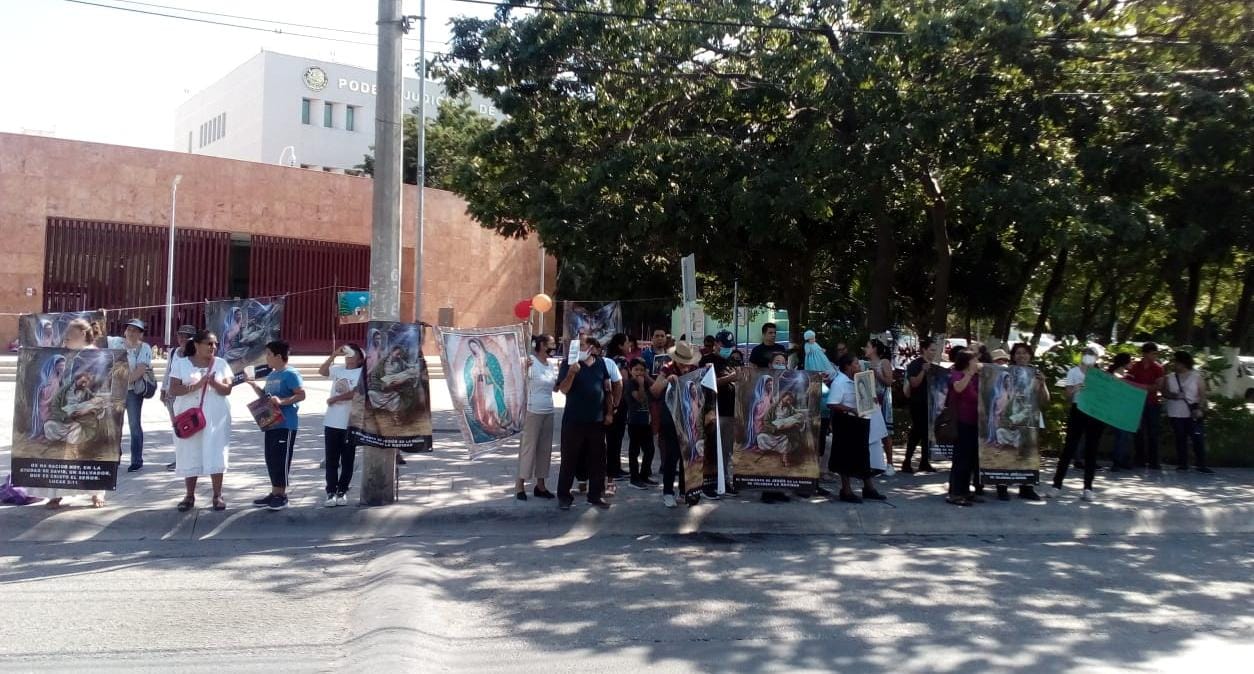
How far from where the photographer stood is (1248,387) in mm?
27016

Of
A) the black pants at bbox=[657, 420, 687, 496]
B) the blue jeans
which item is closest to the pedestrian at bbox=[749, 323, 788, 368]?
the black pants at bbox=[657, 420, 687, 496]

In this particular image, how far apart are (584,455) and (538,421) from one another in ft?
1.91

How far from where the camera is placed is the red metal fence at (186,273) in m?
30.8

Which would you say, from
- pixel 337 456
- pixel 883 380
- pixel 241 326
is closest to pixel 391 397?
pixel 337 456

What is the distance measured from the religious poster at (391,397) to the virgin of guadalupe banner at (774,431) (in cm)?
306

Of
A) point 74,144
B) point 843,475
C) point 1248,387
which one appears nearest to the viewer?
point 843,475

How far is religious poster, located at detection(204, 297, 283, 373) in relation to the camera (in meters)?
13.1

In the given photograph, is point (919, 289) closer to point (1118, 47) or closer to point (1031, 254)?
point (1031, 254)

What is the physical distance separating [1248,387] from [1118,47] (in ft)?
57.6

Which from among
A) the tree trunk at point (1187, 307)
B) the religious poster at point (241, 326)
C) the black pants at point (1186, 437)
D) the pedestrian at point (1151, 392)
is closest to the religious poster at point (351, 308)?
the religious poster at point (241, 326)

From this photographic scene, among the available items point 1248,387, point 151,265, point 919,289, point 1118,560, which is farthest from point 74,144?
point 1248,387

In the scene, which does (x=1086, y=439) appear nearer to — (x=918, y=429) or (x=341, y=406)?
(x=918, y=429)

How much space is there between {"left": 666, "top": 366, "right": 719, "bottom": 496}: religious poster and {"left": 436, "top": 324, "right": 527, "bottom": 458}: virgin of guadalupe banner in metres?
1.55

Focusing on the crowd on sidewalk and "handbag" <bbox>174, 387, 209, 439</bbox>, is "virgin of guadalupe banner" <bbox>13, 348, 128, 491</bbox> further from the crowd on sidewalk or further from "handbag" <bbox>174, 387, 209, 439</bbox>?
"handbag" <bbox>174, 387, 209, 439</bbox>
